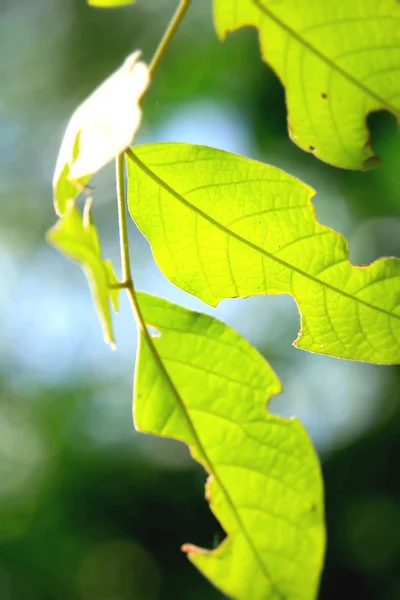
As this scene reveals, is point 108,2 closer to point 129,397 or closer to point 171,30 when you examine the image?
point 171,30

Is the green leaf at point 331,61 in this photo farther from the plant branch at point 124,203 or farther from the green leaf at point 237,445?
the green leaf at point 237,445

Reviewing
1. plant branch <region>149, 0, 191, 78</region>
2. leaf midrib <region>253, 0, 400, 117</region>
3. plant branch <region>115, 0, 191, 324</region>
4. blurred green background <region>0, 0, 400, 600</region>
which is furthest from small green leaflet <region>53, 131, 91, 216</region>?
blurred green background <region>0, 0, 400, 600</region>

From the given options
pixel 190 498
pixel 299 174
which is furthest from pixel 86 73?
pixel 190 498

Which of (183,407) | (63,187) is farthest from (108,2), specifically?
(183,407)

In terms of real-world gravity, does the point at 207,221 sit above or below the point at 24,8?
below

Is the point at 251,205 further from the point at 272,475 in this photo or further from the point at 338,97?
the point at 272,475

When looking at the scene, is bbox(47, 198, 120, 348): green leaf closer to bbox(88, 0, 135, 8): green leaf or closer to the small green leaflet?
the small green leaflet
